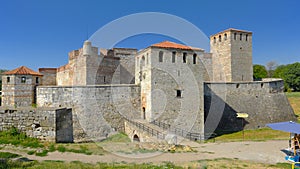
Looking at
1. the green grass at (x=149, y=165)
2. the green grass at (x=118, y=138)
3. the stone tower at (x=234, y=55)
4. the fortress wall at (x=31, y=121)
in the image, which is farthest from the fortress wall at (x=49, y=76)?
the stone tower at (x=234, y=55)

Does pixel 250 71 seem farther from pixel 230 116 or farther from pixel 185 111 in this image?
pixel 185 111

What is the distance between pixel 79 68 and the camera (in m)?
22.8

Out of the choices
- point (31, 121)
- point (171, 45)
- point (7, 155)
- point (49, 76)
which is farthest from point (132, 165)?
point (49, 76)

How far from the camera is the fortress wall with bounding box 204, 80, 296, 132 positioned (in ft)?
78.4

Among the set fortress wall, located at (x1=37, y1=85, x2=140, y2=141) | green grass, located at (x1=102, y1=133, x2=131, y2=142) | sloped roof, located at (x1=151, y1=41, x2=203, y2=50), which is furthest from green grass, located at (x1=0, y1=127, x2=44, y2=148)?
sloped roof, located at (x1=151, y1=41, x2=203, y2=50)

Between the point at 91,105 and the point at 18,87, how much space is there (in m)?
7.00

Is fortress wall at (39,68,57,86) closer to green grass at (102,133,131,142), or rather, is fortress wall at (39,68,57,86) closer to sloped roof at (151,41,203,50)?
green grass at (102,133,131,142)

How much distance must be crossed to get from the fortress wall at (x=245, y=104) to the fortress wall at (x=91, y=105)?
10.1 metres

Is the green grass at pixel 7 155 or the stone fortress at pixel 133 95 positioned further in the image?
the stone fortress at pixel 133 95

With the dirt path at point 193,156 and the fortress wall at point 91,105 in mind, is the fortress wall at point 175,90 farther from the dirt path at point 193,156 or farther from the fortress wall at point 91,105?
the dirt path at point 193,156

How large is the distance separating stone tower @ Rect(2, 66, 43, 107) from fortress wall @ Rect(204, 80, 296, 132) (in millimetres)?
17627

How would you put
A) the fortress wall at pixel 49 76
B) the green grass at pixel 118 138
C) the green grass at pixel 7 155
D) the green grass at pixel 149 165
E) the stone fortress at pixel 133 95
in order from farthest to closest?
the fortress wall at pixel 49 76 → the stone fortress at pixel 133 95 → the green grass at pixel 118 138 → the green grass at pixel 7 155 → the green grass at pixel 149 165

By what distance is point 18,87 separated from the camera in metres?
18.7

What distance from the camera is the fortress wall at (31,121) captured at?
9.45 meters
